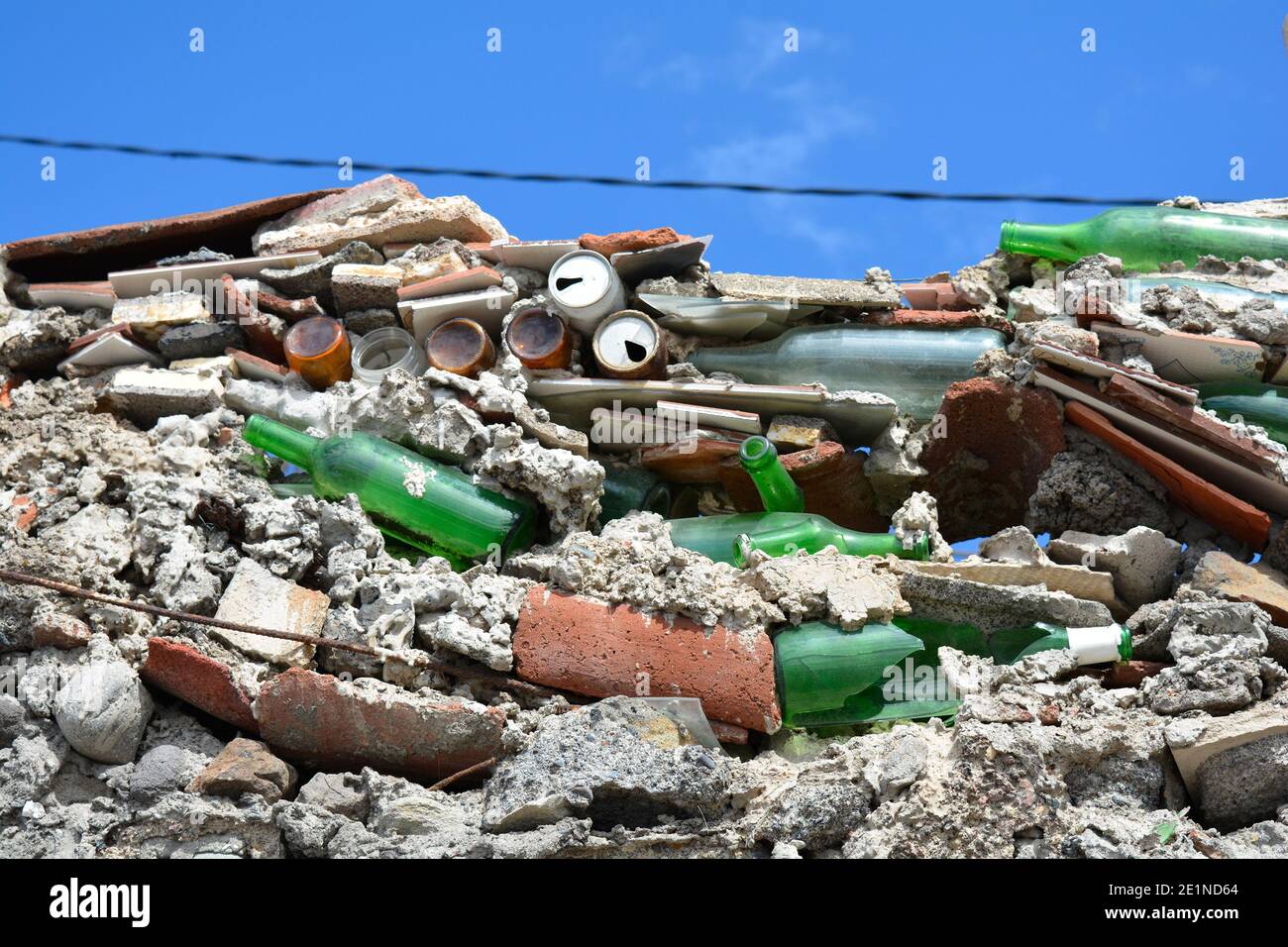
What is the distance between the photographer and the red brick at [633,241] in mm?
6664

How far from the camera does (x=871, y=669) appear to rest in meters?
5.29

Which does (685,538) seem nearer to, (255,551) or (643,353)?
(643,353)

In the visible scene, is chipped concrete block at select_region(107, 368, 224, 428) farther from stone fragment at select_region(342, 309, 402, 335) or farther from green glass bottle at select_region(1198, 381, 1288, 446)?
green glass bottle at select_region(1198, 381, 1288, 446)

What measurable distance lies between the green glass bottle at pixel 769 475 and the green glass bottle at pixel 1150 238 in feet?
4.82

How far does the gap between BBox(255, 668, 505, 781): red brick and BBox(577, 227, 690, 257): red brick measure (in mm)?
2192

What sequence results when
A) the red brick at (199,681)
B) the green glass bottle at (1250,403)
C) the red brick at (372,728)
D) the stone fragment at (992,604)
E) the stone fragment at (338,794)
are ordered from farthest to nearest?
1. the green glass bottle at (1250,403)
2. the stone fragment at (992,604)
3. the red brick at (199,681)
4. the red brick at (372,728)
5. the stone fragment at (338,794)

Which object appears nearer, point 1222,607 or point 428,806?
point 428,806

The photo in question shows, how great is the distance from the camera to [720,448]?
616 cm

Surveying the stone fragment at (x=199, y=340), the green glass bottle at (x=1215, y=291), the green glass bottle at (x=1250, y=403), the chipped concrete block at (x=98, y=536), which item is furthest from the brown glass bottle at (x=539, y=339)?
the green glass bottle at (x=1250, y=403)

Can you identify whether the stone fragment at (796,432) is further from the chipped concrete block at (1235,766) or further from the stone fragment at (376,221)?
the chipped concrete block at (1235,766)

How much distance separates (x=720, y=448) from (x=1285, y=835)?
2347 mm

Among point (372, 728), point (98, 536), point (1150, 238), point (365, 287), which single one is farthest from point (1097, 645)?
point (98, 536)

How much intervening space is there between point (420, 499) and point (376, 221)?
163cm

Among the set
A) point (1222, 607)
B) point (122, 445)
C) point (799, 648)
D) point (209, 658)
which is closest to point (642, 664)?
point (799, 648)
